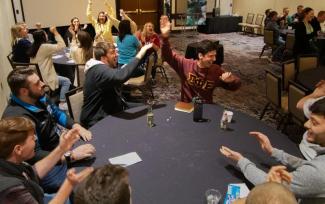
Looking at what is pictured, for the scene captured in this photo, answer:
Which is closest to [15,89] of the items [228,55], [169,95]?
[169,95]

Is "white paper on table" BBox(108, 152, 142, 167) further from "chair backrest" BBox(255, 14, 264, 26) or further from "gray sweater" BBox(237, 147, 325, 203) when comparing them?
"chair backrest" BBox(255, 14, 264, 26)

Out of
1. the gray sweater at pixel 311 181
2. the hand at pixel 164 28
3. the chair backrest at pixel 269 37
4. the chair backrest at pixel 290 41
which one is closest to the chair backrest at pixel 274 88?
the hand at pixel 164 28

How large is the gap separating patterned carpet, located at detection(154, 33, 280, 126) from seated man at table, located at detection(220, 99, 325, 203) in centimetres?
266

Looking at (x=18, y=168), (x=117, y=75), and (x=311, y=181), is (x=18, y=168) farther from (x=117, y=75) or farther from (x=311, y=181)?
(x=311, y=181)

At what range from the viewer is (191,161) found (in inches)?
80.2

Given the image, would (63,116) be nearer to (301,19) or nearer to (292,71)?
(292,71)

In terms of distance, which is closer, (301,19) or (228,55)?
(301,19)

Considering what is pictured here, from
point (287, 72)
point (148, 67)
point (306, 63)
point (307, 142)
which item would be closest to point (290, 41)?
point (306, 63)

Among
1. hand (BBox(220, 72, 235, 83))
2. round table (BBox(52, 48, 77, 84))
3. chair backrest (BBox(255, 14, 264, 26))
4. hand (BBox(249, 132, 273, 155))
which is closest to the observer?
hand (BBox(249, 132, 273, 155))

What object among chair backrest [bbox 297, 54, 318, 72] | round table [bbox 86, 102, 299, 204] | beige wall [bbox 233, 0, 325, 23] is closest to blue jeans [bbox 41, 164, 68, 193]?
round table [bbox 86, 102, 299, 204]

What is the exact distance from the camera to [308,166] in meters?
1.54

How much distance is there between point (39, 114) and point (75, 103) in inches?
20.7

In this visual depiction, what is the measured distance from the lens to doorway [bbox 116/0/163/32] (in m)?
11.5

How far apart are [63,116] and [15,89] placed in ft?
2.03
